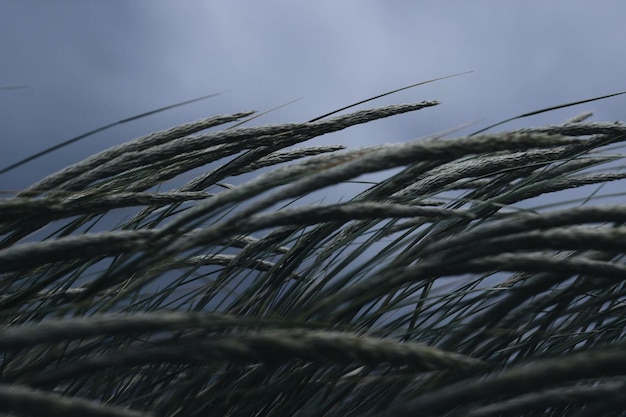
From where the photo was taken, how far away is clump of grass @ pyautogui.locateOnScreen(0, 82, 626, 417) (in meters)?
0.62

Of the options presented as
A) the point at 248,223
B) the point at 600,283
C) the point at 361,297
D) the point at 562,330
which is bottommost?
the point at 562,330

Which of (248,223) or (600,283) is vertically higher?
(248,223)

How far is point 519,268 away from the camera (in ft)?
2.40

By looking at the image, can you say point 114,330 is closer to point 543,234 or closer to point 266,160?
point 543,234

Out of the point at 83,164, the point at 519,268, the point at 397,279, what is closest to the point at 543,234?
the point at 519,268

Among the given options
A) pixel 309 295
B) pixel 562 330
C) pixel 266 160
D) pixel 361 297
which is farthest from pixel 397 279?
pixel 266 160

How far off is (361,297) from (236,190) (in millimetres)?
186

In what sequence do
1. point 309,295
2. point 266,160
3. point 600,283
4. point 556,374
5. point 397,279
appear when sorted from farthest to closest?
1. point 266,160
2. point 309,295
3. point 600,283
4. point 397,279
5. point 556,374

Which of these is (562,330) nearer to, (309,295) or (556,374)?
(309,295)

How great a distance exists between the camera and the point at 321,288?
114cm

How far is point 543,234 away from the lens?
71 centimetres

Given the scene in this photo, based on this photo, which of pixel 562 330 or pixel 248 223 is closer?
pixel 248 223

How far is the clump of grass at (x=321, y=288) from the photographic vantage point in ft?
2.02

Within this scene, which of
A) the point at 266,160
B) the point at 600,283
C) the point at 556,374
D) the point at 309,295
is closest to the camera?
the point at 556,374
